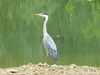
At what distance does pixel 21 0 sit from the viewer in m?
42.2

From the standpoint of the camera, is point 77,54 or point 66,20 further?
point 66,20

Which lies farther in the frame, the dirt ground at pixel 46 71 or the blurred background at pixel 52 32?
the blurred background at pixel 52 32

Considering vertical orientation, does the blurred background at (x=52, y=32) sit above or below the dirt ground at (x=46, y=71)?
below

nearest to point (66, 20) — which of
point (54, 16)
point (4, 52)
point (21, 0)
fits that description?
Answer: point (54, 16)

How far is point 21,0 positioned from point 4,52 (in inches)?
958

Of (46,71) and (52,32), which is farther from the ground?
(46,71)

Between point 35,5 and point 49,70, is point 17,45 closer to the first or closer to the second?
point 49,70

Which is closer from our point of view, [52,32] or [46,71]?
[46,71]

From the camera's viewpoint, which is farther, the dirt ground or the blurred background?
the blurred background

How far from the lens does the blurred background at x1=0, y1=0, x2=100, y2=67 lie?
1742 centimetres

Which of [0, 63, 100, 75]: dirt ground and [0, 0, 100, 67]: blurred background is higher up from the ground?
[0, 63, 100, 75]: dirt ground

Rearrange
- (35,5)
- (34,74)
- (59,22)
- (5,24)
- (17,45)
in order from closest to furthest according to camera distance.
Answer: (34,74) < (17,45) < (5,24) < (59,22) < (35,5)

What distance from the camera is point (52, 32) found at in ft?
85.0

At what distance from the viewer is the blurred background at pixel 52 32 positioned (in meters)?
17.4
